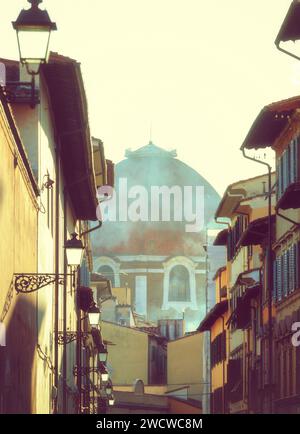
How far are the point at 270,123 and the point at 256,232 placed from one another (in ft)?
28.4

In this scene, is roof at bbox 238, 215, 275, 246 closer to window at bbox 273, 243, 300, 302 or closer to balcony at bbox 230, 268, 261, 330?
balcony at bbox 230, 268, 261, 330

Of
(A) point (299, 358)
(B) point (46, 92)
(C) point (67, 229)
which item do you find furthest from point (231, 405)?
(B) point (46, 92)

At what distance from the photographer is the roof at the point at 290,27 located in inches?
1216

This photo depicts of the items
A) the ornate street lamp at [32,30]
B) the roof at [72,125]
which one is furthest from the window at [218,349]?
the ornate street lamp at [32,30]

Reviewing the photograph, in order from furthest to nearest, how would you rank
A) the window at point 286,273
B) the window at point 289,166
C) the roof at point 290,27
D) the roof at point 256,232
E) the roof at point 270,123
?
the roof at point 256,232
the window at point 286,273
the window at point 289,166
the roof at point 270,123
the roof at point 290,27

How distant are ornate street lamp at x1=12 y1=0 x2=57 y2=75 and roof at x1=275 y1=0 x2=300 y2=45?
54.8 feet

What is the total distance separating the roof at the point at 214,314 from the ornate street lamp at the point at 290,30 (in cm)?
3869

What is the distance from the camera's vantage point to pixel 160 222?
137500mm

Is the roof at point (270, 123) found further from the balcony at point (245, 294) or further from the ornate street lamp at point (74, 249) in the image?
the ornate street lamp at point (74, 249)

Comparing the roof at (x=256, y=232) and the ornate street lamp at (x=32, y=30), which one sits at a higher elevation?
the roof at (x=256, y=232)

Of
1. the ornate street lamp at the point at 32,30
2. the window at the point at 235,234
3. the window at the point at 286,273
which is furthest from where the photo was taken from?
the window at the point at 235,234

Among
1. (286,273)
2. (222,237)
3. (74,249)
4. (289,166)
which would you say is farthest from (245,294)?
(74,249)
